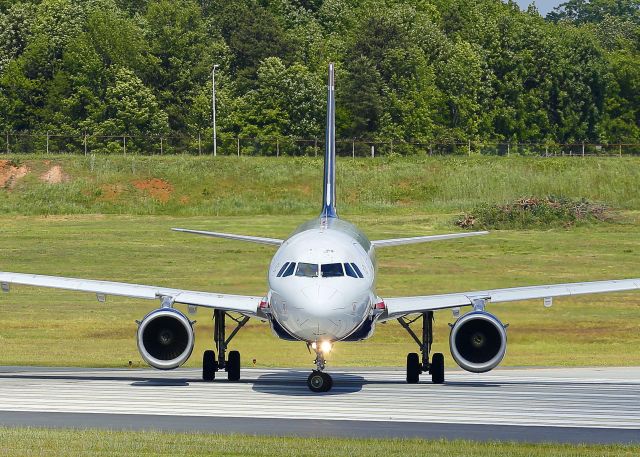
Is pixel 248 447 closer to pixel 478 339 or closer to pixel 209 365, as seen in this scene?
pixel 478 339

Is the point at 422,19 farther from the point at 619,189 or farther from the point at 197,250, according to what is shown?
the point at 197,250

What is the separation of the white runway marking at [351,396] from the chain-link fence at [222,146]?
9256cm

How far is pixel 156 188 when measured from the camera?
114 meters

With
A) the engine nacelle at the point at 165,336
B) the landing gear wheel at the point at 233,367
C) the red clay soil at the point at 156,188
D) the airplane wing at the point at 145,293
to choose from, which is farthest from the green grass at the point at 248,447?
the red clay soil at the point at 156,188

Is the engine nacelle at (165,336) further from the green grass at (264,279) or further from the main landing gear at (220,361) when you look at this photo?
the green grass at (264,279)

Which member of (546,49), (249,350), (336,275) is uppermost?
(546,49)

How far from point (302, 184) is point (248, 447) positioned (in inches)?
3617

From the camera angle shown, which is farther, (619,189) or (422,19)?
(422,19)

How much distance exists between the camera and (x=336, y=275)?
30.0 metres

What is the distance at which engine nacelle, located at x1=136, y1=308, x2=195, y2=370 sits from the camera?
32344 mm

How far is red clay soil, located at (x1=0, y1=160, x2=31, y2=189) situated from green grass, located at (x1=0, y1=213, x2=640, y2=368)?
957 centimetres

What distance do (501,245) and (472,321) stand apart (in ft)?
170

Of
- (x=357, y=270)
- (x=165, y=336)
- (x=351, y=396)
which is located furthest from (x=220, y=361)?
(x=357, y=270)

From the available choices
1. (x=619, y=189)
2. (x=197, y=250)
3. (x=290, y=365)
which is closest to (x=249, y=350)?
(x=290, y=365)
